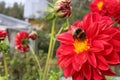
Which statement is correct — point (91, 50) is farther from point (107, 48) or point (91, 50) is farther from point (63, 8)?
point (63, 8)

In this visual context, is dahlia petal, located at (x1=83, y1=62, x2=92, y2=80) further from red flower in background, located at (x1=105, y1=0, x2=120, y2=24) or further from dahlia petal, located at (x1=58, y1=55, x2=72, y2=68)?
red flower in background, located at (x1=105, y1=0, x2=120, y2=24)

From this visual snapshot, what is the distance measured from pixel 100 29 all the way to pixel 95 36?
18 millimetres

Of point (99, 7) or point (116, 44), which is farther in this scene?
point (99, 7)

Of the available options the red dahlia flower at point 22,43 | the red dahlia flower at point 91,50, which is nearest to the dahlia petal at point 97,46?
the red dahlia flower at point 91,50

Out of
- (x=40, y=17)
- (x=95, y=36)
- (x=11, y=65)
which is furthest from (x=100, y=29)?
(x=40, y=17)

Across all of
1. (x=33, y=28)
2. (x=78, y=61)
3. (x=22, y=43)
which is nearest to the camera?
(x=78, y=61)

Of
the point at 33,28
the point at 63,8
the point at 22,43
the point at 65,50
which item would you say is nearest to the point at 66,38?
the point at 65,50

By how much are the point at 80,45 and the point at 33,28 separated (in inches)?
230

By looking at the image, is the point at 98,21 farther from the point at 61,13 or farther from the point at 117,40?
the point at 61,13

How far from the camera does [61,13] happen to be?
1.06m

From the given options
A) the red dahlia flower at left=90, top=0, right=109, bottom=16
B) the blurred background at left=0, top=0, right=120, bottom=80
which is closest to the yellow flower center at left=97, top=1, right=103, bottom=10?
the red dahlia flower at left=90, top=0, right=109, bottom=16

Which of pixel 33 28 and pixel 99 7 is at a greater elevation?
pixel 99 7

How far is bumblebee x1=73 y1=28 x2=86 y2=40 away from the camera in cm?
80

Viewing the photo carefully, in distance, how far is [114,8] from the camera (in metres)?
1.07
